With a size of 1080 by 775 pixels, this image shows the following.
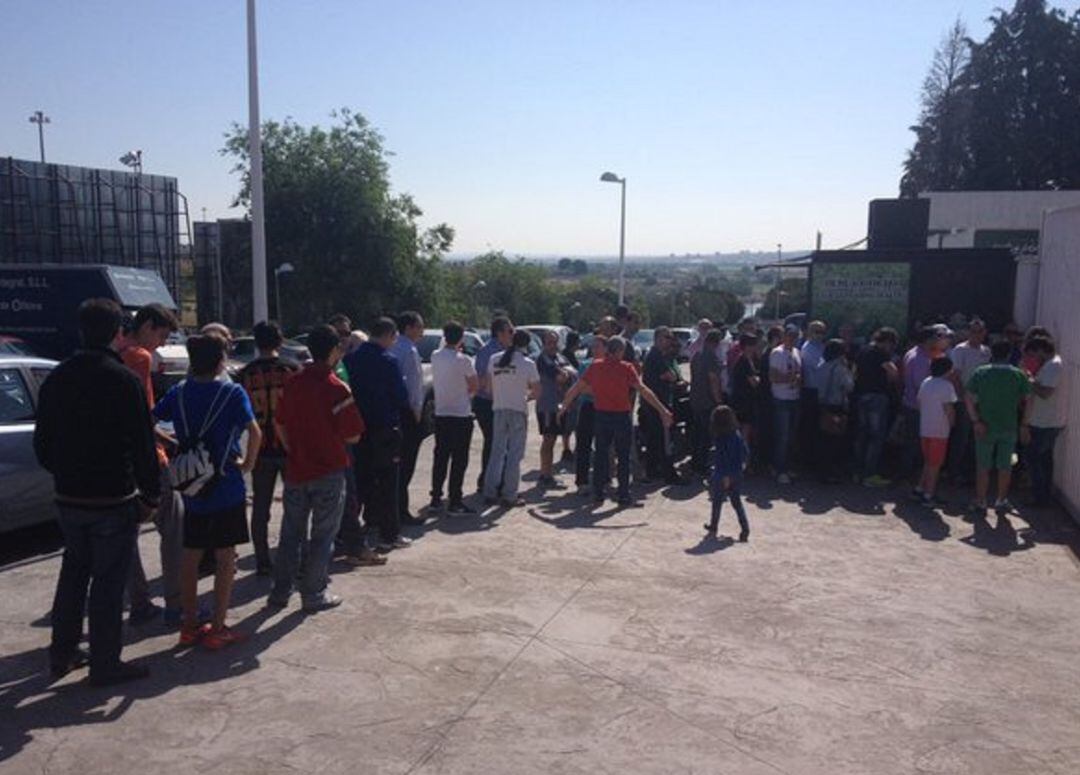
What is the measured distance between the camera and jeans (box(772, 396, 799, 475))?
35.4 ft

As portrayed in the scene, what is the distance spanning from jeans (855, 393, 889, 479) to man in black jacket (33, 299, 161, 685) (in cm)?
805

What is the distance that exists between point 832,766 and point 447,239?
34818 mm

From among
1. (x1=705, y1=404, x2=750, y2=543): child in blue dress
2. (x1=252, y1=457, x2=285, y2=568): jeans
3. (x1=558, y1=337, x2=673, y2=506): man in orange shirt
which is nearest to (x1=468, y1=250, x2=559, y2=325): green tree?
(x1=558, y1=337, x2=673, y2=506): man in orange shirt

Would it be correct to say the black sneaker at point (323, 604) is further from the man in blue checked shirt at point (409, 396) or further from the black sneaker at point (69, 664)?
the man in blue checked shirt at point (409, 396)

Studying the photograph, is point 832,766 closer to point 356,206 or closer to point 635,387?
point 635,387

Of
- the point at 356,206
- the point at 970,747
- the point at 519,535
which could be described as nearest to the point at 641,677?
the point at 970,747

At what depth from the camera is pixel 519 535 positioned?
8.32 m

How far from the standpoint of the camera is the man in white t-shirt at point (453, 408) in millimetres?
8711

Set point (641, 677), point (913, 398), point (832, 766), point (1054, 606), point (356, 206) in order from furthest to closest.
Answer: point (356, 206) < point (913, 398) < point (1054, 606) < point (641, 677) < point (832, 766)

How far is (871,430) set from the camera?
1058 centimetres

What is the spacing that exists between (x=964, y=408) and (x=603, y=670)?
7002 mm

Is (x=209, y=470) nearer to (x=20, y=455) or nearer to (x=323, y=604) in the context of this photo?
(x=323, y=604)

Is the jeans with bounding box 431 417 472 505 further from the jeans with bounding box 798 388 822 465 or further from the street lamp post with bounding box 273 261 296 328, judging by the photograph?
the street lamp post with bounding box 273 261 296 328

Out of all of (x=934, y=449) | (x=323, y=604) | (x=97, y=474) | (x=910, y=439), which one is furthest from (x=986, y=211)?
(x=97, y=474)
